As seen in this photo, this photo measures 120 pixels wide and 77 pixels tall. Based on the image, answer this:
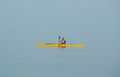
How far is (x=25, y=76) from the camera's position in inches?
43.9

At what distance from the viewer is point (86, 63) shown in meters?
1.14

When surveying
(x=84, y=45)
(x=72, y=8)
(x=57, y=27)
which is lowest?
(x=84, y=45)

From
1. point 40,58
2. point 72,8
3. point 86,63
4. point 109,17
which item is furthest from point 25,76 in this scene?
point 109,17

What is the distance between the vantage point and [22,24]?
112 cm

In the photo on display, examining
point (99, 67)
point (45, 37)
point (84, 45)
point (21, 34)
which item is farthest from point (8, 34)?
point (99, 67)

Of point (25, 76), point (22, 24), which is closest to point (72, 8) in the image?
point (22, 24)

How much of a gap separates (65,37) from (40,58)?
183 millimetres

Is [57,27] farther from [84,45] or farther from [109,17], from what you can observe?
[109,17]

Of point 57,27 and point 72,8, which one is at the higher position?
point 72,8

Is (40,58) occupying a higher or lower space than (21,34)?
lower

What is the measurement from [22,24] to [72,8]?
11.6 inches

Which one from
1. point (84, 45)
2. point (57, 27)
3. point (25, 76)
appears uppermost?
point (57, 27)

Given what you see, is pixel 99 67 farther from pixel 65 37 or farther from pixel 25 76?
pixel 25 76

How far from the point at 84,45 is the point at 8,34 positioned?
43cm
